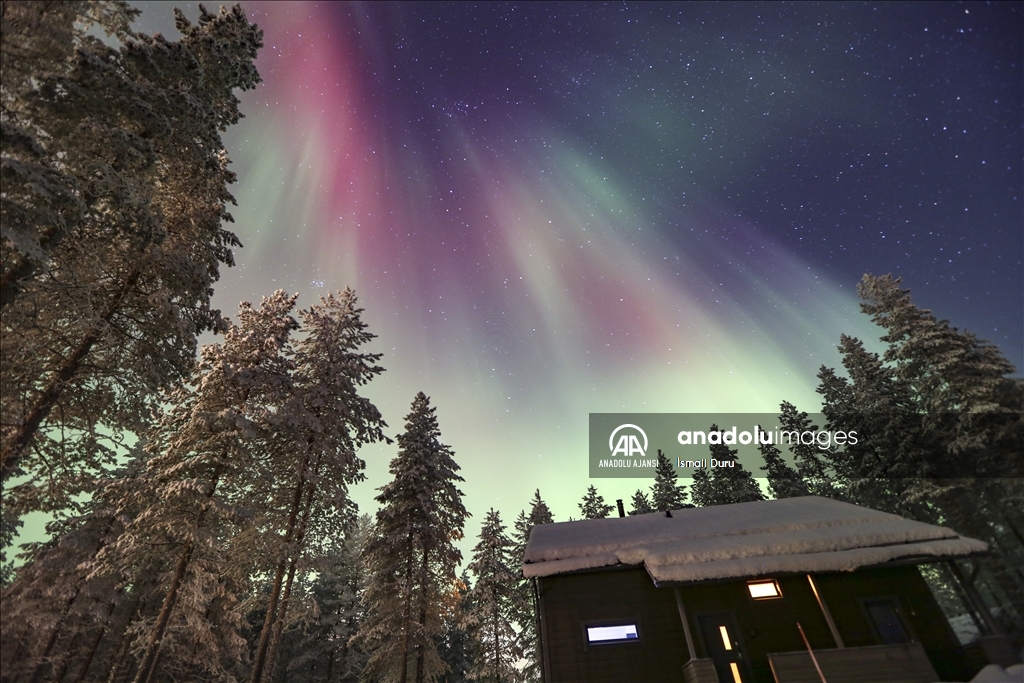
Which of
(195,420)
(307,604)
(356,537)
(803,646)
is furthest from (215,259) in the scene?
(356,537)

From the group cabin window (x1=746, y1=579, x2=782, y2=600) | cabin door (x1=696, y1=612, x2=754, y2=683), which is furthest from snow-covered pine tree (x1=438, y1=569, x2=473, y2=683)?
cabin window (x1=746, y1=579, x2=782, y2=600)

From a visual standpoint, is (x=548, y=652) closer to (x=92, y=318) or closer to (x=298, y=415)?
(x=298, y=415)

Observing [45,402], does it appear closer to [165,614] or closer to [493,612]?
[165,614]

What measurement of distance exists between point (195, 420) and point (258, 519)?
356 centimetres

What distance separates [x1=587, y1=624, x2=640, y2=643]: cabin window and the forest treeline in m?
8.66

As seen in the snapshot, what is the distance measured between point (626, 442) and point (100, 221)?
2882 centimetres

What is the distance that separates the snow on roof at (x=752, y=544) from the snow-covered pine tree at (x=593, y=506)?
70.2 feet

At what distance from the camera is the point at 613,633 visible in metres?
13.7

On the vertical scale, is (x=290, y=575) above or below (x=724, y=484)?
below

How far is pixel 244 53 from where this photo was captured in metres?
12.2

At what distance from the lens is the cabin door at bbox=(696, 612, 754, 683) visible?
1309cm

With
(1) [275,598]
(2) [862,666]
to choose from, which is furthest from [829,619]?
(1) [275,598]

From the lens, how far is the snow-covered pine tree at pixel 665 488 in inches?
1324

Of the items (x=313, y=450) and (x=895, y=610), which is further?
(x=313, y=450)
